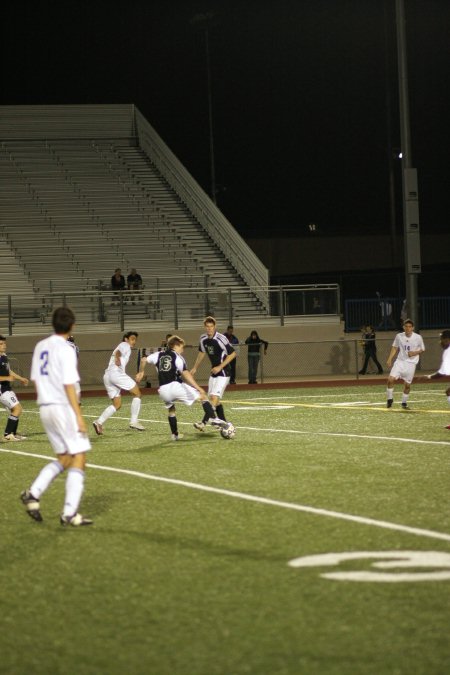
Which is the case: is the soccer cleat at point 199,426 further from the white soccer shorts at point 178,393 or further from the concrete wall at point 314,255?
the concrete wall at point 314,255

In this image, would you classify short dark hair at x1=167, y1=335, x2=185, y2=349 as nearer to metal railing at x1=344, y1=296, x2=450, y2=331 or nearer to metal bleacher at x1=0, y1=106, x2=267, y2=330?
metal bleacher at x1=0, y1=106, x2=267, y2=330

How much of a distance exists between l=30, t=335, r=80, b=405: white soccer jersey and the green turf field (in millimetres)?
1095

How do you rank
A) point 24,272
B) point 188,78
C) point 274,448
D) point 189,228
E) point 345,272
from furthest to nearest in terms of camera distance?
point 188,78, point 345,272, point 189,228, point 24,272, point 274,448

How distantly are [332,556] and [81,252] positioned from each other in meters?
30.7

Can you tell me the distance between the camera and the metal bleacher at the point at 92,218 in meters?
35.6

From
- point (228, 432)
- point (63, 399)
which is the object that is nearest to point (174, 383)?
point (228, 432)

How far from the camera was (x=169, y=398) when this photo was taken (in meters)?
15.9

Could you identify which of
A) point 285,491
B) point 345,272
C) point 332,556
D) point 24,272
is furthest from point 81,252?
point 332,556

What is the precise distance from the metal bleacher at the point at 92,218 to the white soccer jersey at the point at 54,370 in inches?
962

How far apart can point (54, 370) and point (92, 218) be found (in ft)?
102

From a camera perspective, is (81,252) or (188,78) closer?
(81,252)

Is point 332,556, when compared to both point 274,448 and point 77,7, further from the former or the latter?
point 77,7

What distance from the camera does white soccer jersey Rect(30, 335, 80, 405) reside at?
28.4 ft

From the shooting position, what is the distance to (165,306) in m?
34.0
